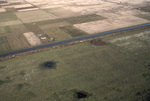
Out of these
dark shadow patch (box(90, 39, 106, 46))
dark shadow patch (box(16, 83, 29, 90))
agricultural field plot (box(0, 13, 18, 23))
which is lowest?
dark shadow patch (box(16, 83, 29, 90))

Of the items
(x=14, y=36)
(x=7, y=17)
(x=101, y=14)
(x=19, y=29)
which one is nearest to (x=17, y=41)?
(x=14, y=36)

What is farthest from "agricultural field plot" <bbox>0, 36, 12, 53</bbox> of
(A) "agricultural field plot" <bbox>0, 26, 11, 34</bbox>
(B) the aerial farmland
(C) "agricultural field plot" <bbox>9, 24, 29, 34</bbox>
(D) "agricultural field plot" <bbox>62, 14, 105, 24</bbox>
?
(D) "agricultural field plot" <bbox>62, 14, 105, 24</bbox>

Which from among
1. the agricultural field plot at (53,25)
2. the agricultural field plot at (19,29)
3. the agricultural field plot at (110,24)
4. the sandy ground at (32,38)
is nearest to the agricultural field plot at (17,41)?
the sandy ground at (32,38)

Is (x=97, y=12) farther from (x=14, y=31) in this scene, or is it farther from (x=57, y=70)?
(x=57, y=70)

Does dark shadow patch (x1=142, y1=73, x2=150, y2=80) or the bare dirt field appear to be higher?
the bare dirt field

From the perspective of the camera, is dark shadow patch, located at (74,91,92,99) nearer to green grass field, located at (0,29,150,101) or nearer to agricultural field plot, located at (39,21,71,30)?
green grass field, located at (0,29,150,101)

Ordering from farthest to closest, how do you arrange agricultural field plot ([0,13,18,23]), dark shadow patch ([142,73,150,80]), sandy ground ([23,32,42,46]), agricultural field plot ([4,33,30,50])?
agricultural field plot ([0,13,18,23]) < sandy ground ([23,32,42,46]) < agricultural field plot ([4,33,30,50]) < dark shadow patch ([142,73,150,80])

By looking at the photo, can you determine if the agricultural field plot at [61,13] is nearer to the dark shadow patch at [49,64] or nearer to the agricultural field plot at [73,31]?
the agricultural field plot at [73,31]
